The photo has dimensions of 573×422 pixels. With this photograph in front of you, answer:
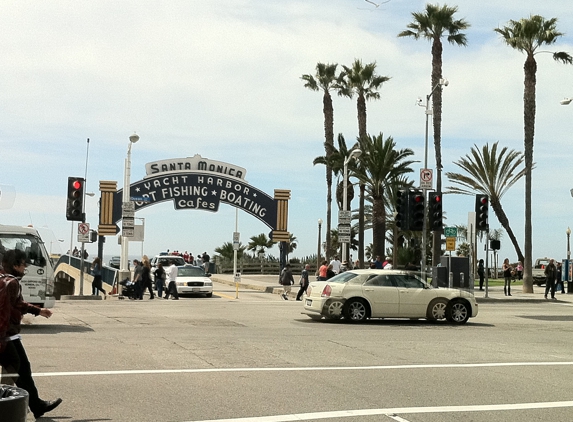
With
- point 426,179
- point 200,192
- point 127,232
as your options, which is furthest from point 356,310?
point 200,192

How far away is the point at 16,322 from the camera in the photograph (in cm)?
768

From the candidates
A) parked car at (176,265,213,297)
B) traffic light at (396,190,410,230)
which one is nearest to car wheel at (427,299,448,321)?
traffic light at (396,190,410,230)

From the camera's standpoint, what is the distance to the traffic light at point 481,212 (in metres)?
32.2

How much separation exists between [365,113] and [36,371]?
43769mm

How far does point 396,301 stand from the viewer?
20.6 meters

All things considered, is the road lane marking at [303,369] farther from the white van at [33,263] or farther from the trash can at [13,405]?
the white van at [33,263]

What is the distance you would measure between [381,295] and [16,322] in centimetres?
1384

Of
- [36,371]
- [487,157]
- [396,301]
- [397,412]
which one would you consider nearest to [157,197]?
[487,157]

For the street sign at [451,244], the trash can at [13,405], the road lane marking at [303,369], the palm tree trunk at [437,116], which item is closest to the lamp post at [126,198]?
the street sign at [451,244]

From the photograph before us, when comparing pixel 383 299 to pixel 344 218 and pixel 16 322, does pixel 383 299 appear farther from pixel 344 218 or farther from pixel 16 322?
pixel 344 218

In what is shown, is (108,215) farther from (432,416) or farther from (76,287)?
(432,416)

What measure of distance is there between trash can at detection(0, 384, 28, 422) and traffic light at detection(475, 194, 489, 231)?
2788 centimetres

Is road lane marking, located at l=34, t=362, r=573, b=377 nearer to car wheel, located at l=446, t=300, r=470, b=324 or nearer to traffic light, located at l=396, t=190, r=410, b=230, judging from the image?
car wheel, located at l=446, t=300, r=470, b=324

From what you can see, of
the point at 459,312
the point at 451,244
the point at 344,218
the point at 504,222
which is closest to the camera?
the point at 459,312
